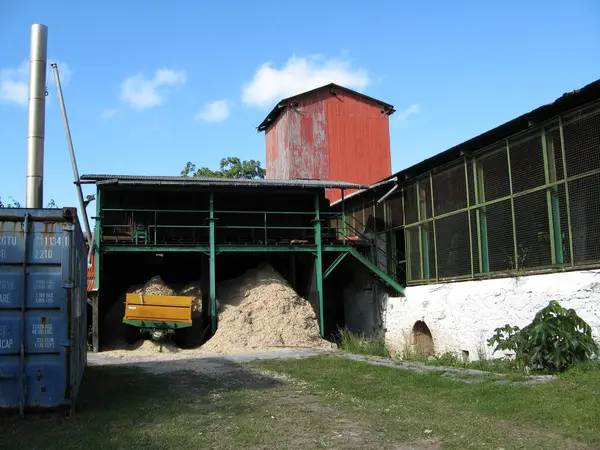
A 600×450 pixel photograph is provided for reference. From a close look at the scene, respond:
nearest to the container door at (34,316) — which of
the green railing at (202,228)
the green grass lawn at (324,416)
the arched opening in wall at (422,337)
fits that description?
the green grass lawn at (324,416)

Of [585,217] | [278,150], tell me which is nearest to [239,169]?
[278,150]

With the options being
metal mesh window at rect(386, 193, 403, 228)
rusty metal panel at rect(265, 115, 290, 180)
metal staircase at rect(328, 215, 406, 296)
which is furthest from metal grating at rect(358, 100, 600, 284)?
rusty metal panel at rect(265, 115, 290, 180)

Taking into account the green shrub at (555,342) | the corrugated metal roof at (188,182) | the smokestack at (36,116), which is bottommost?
the green shrub at (555,342)

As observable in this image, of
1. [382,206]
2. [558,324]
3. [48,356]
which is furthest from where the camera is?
[382,206]

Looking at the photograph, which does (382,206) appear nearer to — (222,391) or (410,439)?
(222,391)

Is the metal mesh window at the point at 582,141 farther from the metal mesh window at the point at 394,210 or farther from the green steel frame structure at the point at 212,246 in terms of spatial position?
the green steel frame structure at the point at 212,246

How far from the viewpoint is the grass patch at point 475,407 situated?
606 centimetres

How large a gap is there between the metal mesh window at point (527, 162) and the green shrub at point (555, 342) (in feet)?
10.6

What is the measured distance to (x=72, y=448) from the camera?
5.75m

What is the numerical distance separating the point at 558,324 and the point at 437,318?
232 inches

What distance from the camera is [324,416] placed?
7262mm

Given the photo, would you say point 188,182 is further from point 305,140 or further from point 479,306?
point 305,140

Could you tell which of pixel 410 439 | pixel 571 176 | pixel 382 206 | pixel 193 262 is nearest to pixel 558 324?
pixel 571 176

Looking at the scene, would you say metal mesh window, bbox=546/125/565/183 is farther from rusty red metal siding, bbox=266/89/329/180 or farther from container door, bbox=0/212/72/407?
rusty red metal siding, bbox=266/89/329/180
